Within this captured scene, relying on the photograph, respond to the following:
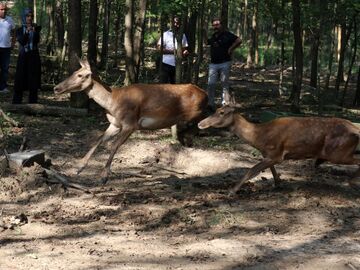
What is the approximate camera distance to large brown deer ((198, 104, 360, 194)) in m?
8.66

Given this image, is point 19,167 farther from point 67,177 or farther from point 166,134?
point 166,134

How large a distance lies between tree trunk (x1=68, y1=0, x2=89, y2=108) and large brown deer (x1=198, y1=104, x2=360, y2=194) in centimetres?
503

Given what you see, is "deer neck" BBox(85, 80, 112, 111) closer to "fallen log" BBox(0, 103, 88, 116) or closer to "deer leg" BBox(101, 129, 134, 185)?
"deer leg" BBox(101, 129, 134, 185)

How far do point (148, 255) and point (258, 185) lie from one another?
3604 mm

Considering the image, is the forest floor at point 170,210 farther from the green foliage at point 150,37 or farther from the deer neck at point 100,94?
the green foliage at point 150,37

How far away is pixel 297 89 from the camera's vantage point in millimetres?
15844

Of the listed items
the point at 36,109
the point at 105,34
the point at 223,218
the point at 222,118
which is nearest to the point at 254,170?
the point at 222,118

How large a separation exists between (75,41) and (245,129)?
5662 millimetres

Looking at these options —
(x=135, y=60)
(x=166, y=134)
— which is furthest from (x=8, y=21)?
(x=166, y=134)

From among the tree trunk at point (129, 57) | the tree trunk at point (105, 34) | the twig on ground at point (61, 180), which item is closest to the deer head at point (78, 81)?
the twig on ground at point (61, 180)

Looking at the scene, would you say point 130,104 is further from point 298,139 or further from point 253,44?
point 253,44

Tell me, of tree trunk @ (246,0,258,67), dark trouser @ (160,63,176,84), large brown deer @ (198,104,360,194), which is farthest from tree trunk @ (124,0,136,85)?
tree trunk @ (246,0,258,67)

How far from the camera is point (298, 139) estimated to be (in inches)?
341

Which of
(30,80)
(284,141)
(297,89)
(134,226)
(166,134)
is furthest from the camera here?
(297,89)
